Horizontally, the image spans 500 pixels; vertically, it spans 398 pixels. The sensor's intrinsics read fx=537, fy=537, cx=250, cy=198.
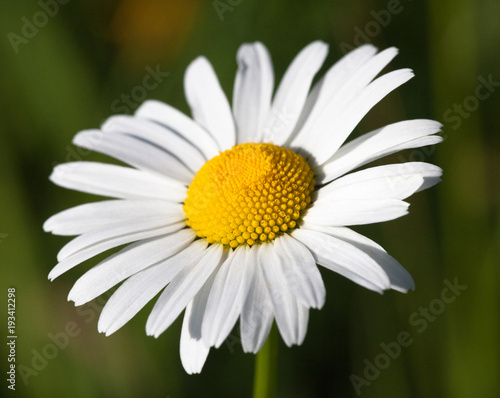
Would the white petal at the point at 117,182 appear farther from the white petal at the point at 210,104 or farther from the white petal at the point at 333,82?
the white petal at the point at 333,82

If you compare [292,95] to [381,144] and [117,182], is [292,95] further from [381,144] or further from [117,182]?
[117,182]

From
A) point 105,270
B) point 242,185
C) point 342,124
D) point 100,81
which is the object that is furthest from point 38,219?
point 342,124

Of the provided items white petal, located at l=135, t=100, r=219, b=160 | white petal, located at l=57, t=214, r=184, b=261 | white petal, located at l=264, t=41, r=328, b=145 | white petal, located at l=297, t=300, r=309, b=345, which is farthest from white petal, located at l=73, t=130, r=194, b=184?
white petal, located at l=297, t=300, r=309, b=345

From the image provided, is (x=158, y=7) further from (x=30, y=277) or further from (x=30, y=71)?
(x=30, y=277)

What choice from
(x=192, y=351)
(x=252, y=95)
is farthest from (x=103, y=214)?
(x=252, y=95)

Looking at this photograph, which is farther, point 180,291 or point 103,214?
point 103,214

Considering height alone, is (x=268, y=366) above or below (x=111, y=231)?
below

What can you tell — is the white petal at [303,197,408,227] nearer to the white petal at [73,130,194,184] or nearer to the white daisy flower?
the white daisy flower
